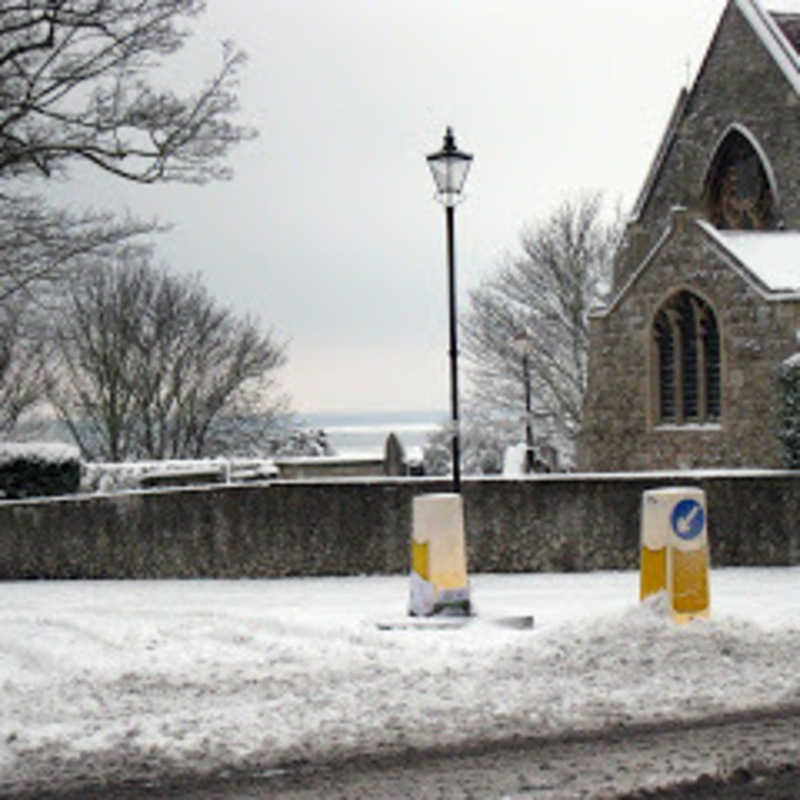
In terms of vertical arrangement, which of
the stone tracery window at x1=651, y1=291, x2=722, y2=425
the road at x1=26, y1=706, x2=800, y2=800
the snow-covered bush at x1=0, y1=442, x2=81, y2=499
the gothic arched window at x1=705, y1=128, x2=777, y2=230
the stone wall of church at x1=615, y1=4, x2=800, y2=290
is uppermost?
the stone wall of church at x1=615, y1=4, x2=800, y2=290

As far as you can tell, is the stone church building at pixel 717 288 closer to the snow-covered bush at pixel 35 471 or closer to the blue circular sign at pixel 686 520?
the snow-covered bush at pixel 35 471

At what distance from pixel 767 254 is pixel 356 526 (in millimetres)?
12578

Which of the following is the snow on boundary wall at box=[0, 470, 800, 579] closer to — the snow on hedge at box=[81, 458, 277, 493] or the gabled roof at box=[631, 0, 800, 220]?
the snow on hedge at box=[81, 458, 277, 493]

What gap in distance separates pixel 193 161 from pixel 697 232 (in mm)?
9910

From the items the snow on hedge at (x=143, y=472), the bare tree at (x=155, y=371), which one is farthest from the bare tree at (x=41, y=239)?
the bare tree at (x=155, y=371)

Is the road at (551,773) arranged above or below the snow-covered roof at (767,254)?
below

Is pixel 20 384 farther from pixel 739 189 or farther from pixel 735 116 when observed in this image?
pixel 735 116

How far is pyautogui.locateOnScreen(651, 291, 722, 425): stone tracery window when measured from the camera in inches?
990

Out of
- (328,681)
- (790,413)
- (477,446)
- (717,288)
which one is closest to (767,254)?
(717,288)

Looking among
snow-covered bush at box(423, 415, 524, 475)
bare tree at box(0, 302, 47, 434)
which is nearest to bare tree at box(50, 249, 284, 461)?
bare tree at box(0, 302, 47, 434)

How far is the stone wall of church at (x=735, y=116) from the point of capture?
28.7 meters

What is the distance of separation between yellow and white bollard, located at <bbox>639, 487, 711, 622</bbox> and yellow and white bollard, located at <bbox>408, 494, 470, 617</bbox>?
1.85 meters

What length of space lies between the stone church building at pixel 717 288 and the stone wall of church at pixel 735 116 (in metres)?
0.03

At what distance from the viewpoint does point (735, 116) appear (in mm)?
29562
